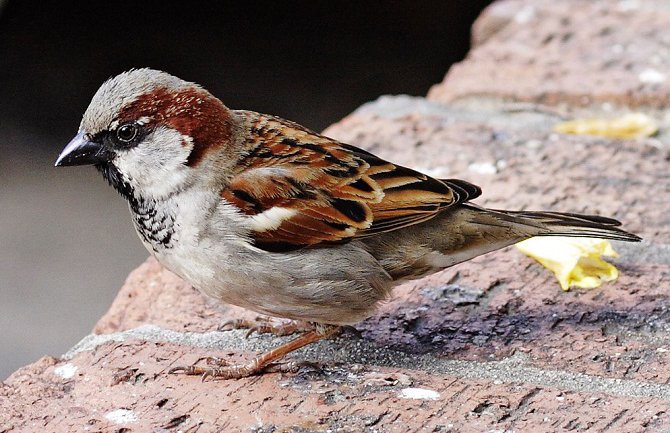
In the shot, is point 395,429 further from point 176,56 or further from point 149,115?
point 176,56

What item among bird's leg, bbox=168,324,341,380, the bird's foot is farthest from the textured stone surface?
the bird's foot

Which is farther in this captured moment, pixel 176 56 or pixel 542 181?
pixel 176 56

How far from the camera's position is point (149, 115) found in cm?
212

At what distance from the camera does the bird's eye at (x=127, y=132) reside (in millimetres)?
2127

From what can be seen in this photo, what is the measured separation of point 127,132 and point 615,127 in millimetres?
1202

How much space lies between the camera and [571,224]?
7.14 ft

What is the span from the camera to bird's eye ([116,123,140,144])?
2.13m

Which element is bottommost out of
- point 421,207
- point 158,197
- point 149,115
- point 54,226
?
point 54,226

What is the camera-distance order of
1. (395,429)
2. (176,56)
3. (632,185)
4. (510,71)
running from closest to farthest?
1. (395,429)
2. (632,185)
3. (510,71)
4. (176,56)

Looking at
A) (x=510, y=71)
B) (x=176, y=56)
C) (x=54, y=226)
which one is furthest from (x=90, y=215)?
(x=510, y=71)

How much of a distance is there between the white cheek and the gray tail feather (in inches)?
26.0

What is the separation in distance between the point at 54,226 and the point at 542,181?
2721 mm

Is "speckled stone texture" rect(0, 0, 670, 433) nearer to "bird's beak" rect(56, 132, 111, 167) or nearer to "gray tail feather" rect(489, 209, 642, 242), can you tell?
"gray tail feather" rect(489, 209, 642, 242)

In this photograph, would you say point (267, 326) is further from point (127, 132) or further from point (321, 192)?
point (127, 132)
